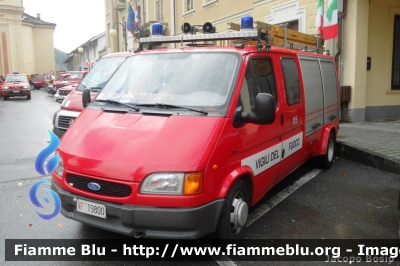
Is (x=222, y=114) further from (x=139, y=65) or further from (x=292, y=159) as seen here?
(x=292, y=159)

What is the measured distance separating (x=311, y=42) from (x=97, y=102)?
466 centimetres

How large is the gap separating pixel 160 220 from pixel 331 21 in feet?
29.8

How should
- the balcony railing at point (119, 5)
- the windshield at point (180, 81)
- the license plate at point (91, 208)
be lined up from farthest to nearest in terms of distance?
the balcony railing at point (119, 5)
the windshield at point (180, 81)
the license plate at point (91, 208)

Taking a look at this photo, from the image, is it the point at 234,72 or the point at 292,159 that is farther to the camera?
the point at 292,159

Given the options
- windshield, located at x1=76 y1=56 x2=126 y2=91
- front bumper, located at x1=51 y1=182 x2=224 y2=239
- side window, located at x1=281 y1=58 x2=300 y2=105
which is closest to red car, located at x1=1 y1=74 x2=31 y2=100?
→ windshield, located at x1=76 y1=56 x2=126 y2=91

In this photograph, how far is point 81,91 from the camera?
8.95 metres

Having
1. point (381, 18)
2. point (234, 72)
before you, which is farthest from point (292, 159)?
point (381, 18)

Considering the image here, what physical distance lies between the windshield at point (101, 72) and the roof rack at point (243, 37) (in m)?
3.61

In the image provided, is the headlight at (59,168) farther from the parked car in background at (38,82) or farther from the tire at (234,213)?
the parked car in background at (38,82)

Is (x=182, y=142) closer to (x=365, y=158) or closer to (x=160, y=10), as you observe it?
(x=365, y=158)

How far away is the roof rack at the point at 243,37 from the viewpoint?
4.63 meters

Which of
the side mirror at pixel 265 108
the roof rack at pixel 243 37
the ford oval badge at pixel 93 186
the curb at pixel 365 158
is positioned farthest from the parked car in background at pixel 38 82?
the side mirror at pixel 265 108

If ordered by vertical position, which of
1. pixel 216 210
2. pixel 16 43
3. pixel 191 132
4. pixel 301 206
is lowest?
pixel 301 206

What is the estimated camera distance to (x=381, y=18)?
12.0 m
